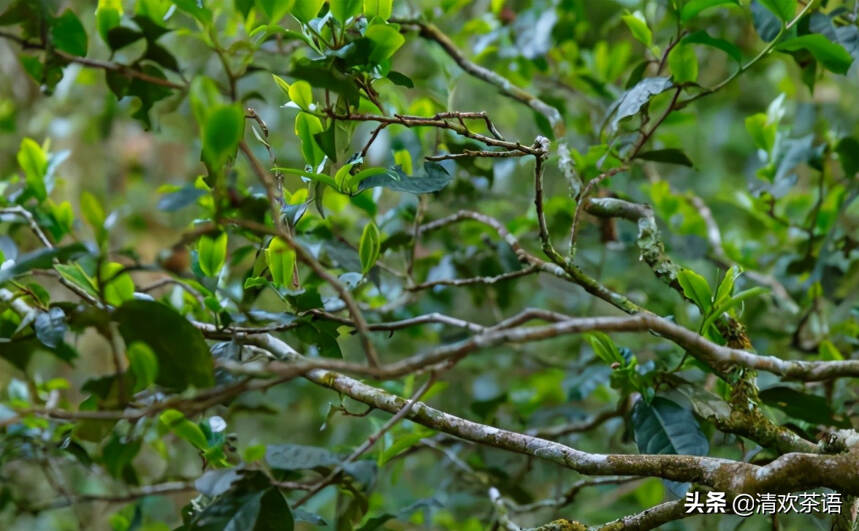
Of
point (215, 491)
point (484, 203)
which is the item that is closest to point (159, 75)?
point (215, 491)

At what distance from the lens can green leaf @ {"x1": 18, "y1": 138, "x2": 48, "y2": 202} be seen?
104 centimetres

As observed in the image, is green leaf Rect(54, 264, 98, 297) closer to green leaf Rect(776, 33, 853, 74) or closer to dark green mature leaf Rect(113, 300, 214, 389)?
dark green mature leaf Rect(113, 300, 214, 389)

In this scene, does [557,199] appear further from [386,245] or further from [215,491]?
[215,491]

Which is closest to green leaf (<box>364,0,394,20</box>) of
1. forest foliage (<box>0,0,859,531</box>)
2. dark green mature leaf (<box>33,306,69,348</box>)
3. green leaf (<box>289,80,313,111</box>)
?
forest foliage (<box>0,0,859,531</box>)

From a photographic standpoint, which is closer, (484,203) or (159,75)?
(159,75)

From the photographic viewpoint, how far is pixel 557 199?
4.55 feet

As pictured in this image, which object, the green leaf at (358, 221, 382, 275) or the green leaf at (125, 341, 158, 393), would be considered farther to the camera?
the green leaf at (358, 221, 382, 275)

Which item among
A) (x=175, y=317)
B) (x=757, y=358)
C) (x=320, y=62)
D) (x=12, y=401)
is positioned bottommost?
(x=12, y=401)

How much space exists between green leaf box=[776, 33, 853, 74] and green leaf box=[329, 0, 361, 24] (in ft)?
1.63

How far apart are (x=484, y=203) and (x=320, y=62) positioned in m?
0.92

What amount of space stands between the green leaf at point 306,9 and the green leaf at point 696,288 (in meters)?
0.46

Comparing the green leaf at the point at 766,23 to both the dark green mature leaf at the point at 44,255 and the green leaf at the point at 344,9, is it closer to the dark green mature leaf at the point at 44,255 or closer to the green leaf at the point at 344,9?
the green leaf at the point at 344,9

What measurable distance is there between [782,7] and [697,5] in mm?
94

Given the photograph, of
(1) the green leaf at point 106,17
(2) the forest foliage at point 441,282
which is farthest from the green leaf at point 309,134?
(1) the green leaf at point 106,17
